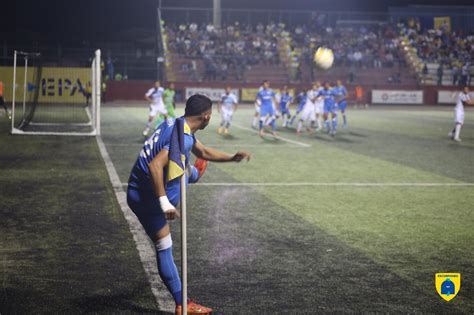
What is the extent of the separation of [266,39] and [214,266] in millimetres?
45816

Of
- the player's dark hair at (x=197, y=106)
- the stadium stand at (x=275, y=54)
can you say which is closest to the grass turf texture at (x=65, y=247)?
the player's dark hair at (x=197, y=106)

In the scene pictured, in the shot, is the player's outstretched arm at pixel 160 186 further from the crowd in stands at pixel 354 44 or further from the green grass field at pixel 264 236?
the crowd in stands at pixel 354 44

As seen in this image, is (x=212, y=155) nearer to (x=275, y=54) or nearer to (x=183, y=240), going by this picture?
(x=183, y=240)

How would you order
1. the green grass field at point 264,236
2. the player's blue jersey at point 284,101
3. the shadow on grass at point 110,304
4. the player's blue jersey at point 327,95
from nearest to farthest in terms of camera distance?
1. the shadow on grass at point 110,304
2. the green grass field at point 264,236
3. the player's blue jersey at point 327,95
4. the player's blue jersey at point 284,101

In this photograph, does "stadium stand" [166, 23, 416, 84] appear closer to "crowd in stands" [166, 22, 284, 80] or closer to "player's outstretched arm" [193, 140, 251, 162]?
"crowd in stands" [166, 22, 284, 80]

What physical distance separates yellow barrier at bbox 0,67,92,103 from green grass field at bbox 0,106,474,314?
26592 millimetres

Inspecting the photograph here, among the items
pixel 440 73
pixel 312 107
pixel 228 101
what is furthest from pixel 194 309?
pixel 440 73

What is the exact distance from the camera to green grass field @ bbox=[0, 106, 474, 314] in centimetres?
574

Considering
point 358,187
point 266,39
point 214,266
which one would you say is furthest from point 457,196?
point 266,39

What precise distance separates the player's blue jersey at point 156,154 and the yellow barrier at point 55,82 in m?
36.9

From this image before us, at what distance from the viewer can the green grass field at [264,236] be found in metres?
5.74

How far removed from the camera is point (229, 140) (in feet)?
69.3

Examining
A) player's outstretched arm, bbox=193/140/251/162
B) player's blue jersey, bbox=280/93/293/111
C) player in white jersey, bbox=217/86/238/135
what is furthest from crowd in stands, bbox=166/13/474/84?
player's outstretched arm, bbox=193/140/251/162

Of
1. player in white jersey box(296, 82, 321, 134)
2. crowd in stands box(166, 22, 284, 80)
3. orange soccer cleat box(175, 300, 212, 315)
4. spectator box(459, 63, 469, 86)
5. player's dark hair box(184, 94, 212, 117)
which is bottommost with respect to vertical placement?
orange soccer cleat box(175, 300, 212, 315)
